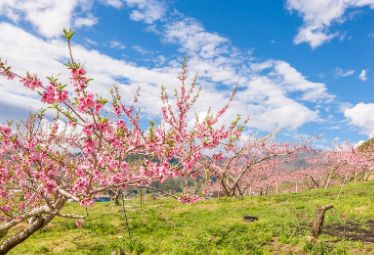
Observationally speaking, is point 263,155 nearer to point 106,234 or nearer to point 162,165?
point 106,234

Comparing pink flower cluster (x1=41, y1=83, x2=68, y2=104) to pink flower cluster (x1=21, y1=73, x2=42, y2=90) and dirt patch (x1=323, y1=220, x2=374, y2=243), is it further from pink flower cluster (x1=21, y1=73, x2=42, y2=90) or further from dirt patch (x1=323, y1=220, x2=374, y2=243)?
dirt patch (x1=323, y1=220, x2=374, y2=243)

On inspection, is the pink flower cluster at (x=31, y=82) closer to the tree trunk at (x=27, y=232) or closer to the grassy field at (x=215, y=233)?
the tree trunk at (x=27, y=232)

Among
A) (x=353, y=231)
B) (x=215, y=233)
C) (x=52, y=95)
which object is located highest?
(x=52, y=95)

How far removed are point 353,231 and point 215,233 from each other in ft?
22.6

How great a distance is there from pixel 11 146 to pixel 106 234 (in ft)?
40.6

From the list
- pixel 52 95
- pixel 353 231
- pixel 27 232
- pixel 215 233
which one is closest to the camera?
pixel 52 95

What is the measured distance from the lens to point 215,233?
61.8 ft

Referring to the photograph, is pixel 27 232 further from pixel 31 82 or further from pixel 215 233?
pixel 215 233

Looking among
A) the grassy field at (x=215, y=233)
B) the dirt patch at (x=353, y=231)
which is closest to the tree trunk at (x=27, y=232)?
the grassy field at (x=215, y=233)

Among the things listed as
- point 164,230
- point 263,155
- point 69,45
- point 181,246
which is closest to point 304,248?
point 181,246

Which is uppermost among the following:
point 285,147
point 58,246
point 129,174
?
point 285,147

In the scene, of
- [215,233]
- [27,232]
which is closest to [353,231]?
[215,233]

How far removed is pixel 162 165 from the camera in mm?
8180

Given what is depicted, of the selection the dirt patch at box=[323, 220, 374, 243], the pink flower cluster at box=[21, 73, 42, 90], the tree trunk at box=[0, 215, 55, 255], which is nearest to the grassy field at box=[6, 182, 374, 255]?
the dirt patch at box=[323, 220, 374, 243]
